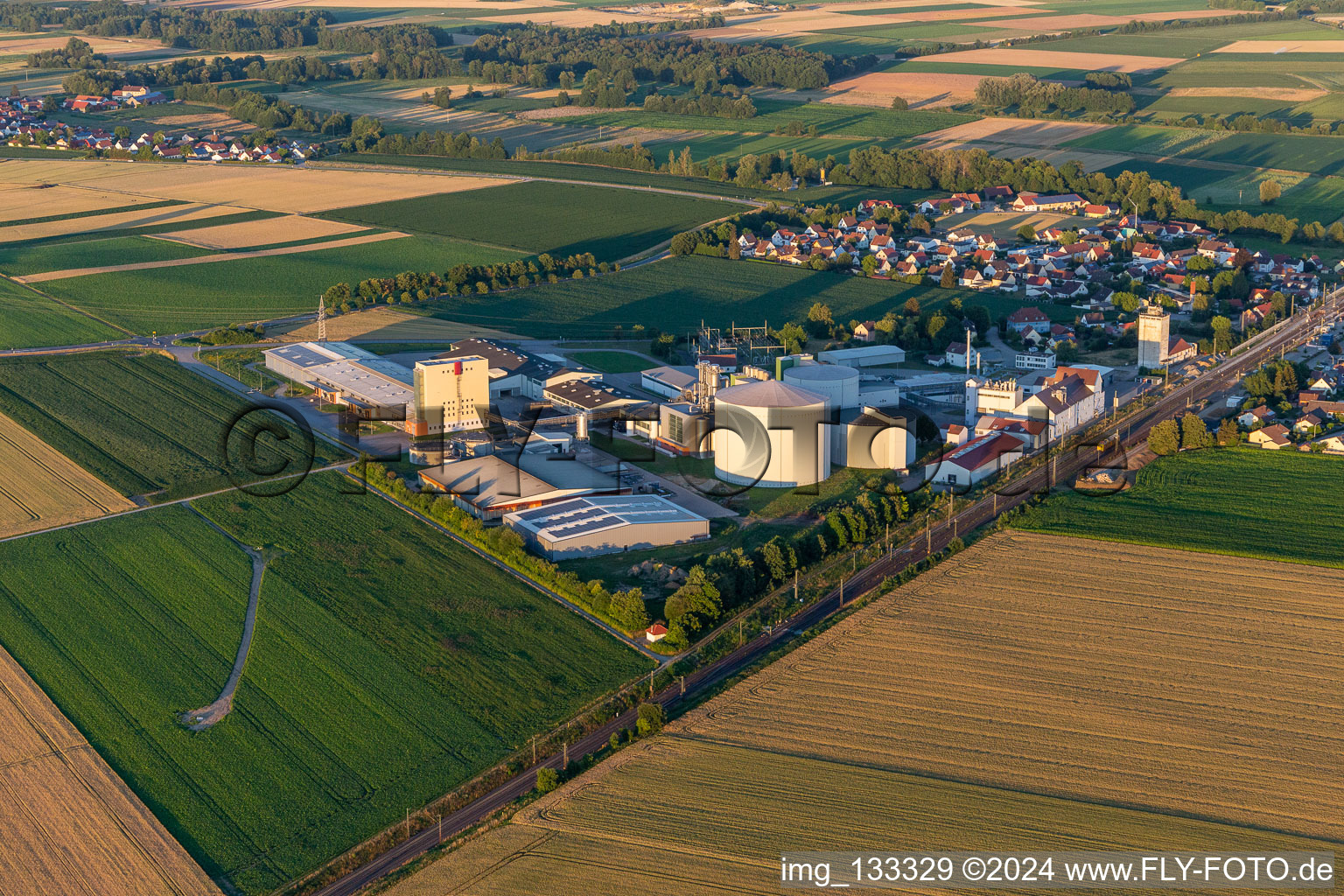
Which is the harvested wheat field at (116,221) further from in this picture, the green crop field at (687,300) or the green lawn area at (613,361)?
the green lawn area at (613,361)

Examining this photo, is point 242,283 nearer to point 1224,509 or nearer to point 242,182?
point 242,182

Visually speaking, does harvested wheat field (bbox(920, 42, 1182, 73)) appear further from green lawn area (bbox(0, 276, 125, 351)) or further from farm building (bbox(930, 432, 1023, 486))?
green lawn area (bbox(0, 276, 125, 351))

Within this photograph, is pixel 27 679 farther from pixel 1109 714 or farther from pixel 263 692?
pixel 1109 714

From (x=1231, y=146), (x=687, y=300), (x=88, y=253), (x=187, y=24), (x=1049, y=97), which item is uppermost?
(x=187, y=24)

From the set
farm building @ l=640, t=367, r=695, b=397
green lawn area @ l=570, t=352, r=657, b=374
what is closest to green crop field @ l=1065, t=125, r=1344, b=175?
green lawn area @ l=570, t=352, r=657, b=374

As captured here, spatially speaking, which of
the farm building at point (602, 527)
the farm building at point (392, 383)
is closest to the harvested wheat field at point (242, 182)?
the farm building at point (392, 383)

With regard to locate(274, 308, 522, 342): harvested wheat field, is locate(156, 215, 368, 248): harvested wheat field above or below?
above

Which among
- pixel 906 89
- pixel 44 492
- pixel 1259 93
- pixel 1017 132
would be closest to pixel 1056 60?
pixel 906 89
